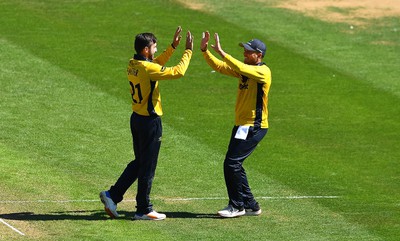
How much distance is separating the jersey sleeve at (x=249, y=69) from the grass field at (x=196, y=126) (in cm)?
188

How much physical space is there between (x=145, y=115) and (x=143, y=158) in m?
0.58

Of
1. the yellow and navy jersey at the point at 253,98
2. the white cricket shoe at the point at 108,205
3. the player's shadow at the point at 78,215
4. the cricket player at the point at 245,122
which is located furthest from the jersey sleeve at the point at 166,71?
the player's shadow at the point at 78,215

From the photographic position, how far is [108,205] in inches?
556

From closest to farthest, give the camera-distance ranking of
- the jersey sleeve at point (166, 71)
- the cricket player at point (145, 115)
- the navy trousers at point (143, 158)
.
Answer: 1. the jersey sleeve at point (166, 71)
2. the cricket player at point (145, 115)
3. the navy trousers at point (143, 158)

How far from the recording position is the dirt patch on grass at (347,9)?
26.7 m

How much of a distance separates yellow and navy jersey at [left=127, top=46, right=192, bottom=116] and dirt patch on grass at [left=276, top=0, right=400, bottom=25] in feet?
42.6

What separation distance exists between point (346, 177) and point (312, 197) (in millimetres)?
1398

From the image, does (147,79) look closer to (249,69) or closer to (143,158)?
(143,158)

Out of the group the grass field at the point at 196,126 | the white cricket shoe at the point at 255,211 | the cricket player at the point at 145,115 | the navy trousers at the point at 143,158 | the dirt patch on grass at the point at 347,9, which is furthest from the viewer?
the dirt patch on grass at the point at 347,9

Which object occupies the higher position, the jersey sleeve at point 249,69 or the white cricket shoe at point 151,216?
the jersey sleeve at point 249,69

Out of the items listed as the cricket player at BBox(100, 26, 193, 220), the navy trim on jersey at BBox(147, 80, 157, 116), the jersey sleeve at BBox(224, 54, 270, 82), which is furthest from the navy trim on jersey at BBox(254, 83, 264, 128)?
the navy trim on jersey at BBox(147, 80, 157, 116)

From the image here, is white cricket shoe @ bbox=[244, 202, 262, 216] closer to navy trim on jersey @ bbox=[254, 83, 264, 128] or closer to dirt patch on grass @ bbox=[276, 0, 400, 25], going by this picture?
navy trim on jersey @ bbox=[254, 83, 264, 128]

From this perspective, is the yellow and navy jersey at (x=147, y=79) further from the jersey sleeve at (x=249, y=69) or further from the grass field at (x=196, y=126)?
the grass field at (x=196, y=126)

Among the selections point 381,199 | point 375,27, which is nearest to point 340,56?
point 375,27
